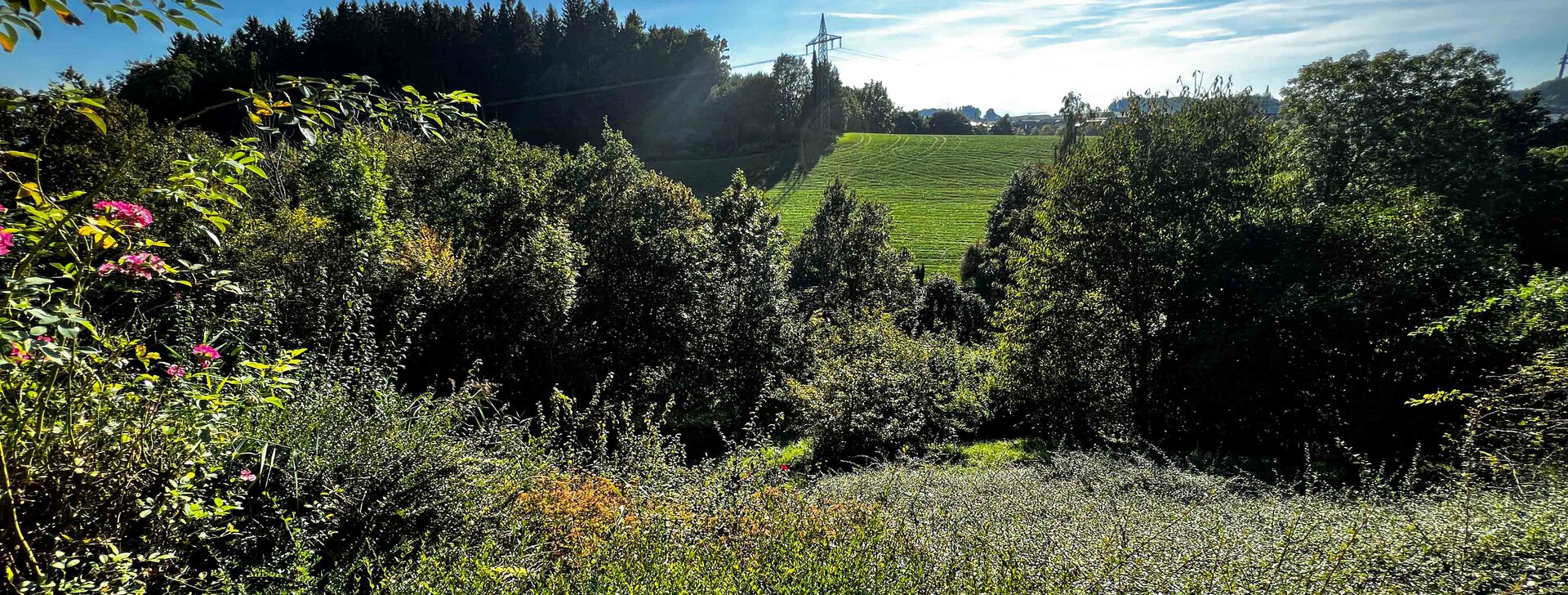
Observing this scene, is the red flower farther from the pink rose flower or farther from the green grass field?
the green grass field

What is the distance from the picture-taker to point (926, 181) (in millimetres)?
50156

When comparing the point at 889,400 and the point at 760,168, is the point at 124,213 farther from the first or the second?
the point at 760,168

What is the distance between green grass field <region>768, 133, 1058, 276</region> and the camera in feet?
131

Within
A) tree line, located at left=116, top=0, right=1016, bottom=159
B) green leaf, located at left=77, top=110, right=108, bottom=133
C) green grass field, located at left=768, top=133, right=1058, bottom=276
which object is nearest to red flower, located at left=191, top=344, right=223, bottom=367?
green leaf, located at left=77, top=110, right=108, bottom=133

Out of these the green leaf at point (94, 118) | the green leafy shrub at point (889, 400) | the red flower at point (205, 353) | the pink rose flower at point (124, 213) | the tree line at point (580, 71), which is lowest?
the green leafy shrub at point (889, 400)

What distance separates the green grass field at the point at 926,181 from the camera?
A: 131ft

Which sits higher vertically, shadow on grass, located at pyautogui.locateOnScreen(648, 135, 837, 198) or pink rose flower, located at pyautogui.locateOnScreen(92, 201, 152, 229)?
shadow on grass, located at pyautogui.locateOnScreen(648, 135, 837, 198)

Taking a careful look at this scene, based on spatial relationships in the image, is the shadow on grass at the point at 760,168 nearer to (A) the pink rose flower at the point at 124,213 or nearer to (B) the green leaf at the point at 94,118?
(A) the pink rose flower at the point at 124,213

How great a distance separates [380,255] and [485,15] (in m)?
69.5

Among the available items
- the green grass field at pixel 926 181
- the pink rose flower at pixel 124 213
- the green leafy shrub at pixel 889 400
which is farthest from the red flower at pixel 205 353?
the green grass field at pixel 926 181

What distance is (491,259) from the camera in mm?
11742

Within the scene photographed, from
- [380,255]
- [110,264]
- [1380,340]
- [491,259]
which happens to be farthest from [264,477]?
[1380,340]

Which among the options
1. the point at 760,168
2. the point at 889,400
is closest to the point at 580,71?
the point at 760,168

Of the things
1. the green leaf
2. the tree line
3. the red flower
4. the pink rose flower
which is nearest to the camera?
the green leaf
